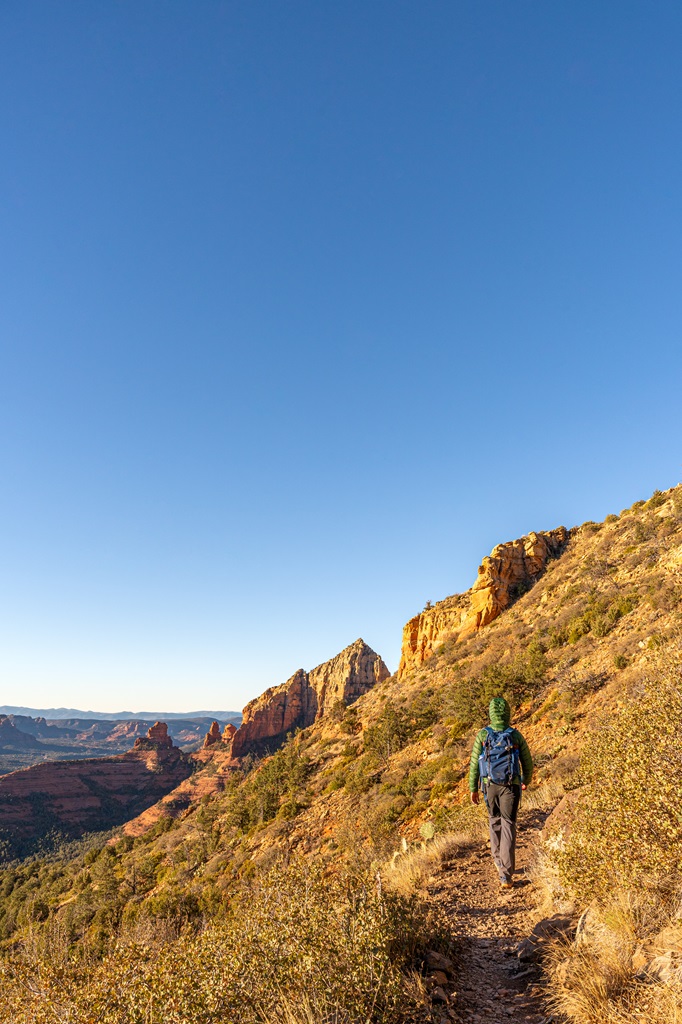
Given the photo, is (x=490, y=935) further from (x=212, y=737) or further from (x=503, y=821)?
(x=212, y=737)

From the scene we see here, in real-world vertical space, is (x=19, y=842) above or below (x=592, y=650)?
below

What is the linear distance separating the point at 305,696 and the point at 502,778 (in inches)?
3729

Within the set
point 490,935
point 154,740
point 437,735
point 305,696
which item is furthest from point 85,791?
point 490,935

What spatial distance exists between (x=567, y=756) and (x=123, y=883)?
27.7m

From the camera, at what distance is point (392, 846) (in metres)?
11.4

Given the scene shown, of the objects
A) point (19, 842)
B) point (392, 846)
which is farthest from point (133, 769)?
point (392, 846)

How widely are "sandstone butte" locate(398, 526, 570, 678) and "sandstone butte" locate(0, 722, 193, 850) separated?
68065 mm

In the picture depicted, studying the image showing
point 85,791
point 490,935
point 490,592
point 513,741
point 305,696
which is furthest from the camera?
point 305,696

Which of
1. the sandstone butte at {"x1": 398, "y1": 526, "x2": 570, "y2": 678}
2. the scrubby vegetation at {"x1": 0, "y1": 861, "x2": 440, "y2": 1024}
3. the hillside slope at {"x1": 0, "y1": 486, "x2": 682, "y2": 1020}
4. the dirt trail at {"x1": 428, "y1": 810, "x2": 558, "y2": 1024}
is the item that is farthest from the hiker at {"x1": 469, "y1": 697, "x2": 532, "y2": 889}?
the sandstone butte at {"x1": 398, "y1": 526, "x2": 570, "y2": 678}

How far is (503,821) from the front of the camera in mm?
5438

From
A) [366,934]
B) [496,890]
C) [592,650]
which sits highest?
[592,650]

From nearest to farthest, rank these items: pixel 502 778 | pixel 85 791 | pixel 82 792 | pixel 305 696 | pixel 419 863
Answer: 1. pixel 502 778
2. pixel 419 863
3. pixel 82 792
4. pixel 85 791
5. pixel 305 696

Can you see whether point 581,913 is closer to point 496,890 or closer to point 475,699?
point 496,890

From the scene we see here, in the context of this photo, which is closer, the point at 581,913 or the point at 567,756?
the point at 581,913
